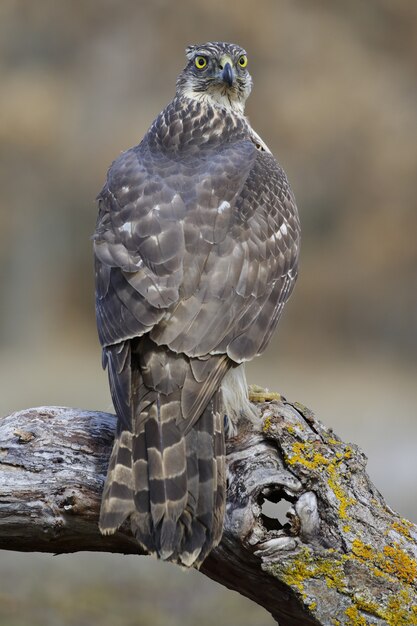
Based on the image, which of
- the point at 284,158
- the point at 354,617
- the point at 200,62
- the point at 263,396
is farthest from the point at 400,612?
the point at 284,158

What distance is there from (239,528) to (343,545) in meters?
0.35

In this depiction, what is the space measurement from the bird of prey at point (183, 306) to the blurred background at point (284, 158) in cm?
424

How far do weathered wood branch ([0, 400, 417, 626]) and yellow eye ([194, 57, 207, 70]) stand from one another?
1.80 metres

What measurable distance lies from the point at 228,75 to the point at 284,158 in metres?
3.98

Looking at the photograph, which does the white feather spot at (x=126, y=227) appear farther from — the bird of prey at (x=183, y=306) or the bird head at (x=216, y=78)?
the bird head at (x=216, y=78)

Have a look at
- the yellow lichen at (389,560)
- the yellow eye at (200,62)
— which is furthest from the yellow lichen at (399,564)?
the yellow eye at (200,62)

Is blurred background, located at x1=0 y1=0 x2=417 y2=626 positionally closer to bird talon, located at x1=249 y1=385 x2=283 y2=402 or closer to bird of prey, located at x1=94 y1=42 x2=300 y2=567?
bird of prey, located at x1=94 y1=42 x2=300 y2=567

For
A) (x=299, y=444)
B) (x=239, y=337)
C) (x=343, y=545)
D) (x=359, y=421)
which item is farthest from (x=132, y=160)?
(x=359, y=421)

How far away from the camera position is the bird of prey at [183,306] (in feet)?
11.5

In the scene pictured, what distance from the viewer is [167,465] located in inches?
138

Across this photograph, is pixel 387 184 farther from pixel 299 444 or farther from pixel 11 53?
pixel 299 444

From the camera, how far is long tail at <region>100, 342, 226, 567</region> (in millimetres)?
3430

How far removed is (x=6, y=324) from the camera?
9359 millimetres

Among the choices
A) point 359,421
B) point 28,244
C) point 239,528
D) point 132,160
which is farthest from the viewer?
point 28,244
